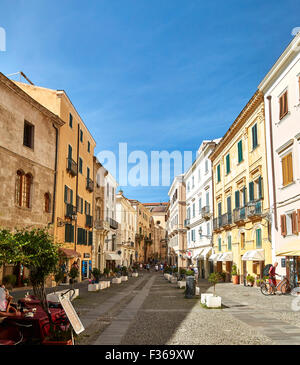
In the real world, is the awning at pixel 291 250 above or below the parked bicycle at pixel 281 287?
above

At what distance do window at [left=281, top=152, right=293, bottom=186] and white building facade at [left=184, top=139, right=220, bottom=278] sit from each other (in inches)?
660

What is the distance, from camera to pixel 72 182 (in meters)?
31.8

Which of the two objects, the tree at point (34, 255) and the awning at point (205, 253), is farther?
the awning at point (205, 253)

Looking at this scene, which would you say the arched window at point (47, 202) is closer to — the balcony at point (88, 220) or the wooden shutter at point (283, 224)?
the balcony at point (88, 220)

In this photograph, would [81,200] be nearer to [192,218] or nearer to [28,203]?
[28,203]

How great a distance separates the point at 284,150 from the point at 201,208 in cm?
2196

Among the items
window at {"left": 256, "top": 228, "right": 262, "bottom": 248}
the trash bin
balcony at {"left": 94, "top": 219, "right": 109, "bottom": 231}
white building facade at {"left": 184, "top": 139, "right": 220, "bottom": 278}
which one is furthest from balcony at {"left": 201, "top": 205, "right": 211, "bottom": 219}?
the trash bin

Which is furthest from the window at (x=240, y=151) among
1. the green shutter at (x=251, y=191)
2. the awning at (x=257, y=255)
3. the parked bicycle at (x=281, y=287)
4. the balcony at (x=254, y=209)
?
the parked bicycle at (x=281, y=287)

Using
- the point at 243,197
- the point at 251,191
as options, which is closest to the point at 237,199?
the point at 243,197

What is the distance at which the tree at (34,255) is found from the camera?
7.76 m

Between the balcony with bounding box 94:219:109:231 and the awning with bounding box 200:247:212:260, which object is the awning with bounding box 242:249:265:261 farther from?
the balcony with bounding box 94:219:109:231

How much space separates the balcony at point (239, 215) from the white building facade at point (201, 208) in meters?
8.83
